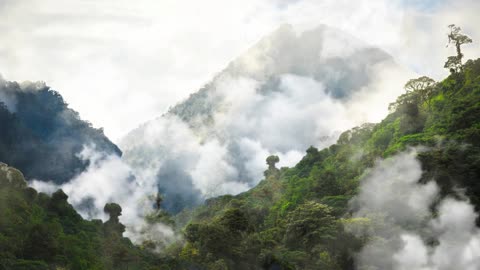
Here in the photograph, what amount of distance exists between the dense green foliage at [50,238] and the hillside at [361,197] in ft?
37.5

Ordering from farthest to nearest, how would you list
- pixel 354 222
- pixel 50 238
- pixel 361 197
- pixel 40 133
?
pixel 40 133
pixel 361 197
pixel 354 222
pixel 50 238

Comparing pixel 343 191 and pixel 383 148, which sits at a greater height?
pixel 383 148

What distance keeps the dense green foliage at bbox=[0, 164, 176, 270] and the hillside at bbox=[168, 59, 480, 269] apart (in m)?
11.4

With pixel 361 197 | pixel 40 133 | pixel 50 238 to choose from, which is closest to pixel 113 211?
pixel 50 238

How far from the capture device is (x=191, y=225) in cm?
8262

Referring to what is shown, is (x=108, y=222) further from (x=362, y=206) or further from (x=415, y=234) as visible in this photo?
(x=415, y=234)

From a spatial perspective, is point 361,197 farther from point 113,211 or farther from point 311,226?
point 113,211

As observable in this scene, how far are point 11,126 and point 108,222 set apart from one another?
2838 centimetres

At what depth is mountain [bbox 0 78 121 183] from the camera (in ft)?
294

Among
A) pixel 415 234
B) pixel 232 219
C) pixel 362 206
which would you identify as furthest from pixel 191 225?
pixel 415 234

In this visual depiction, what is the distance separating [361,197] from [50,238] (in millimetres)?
50018

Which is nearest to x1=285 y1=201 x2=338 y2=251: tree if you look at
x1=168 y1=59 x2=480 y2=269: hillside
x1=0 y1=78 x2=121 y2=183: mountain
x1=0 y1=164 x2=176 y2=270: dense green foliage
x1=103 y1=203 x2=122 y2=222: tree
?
x1=168 y1=59 x2=480 y2=269: hillside

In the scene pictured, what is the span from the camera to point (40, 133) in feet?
336

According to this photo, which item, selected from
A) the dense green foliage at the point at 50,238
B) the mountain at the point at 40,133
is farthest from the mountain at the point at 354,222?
the mountain at the point at 40,133
